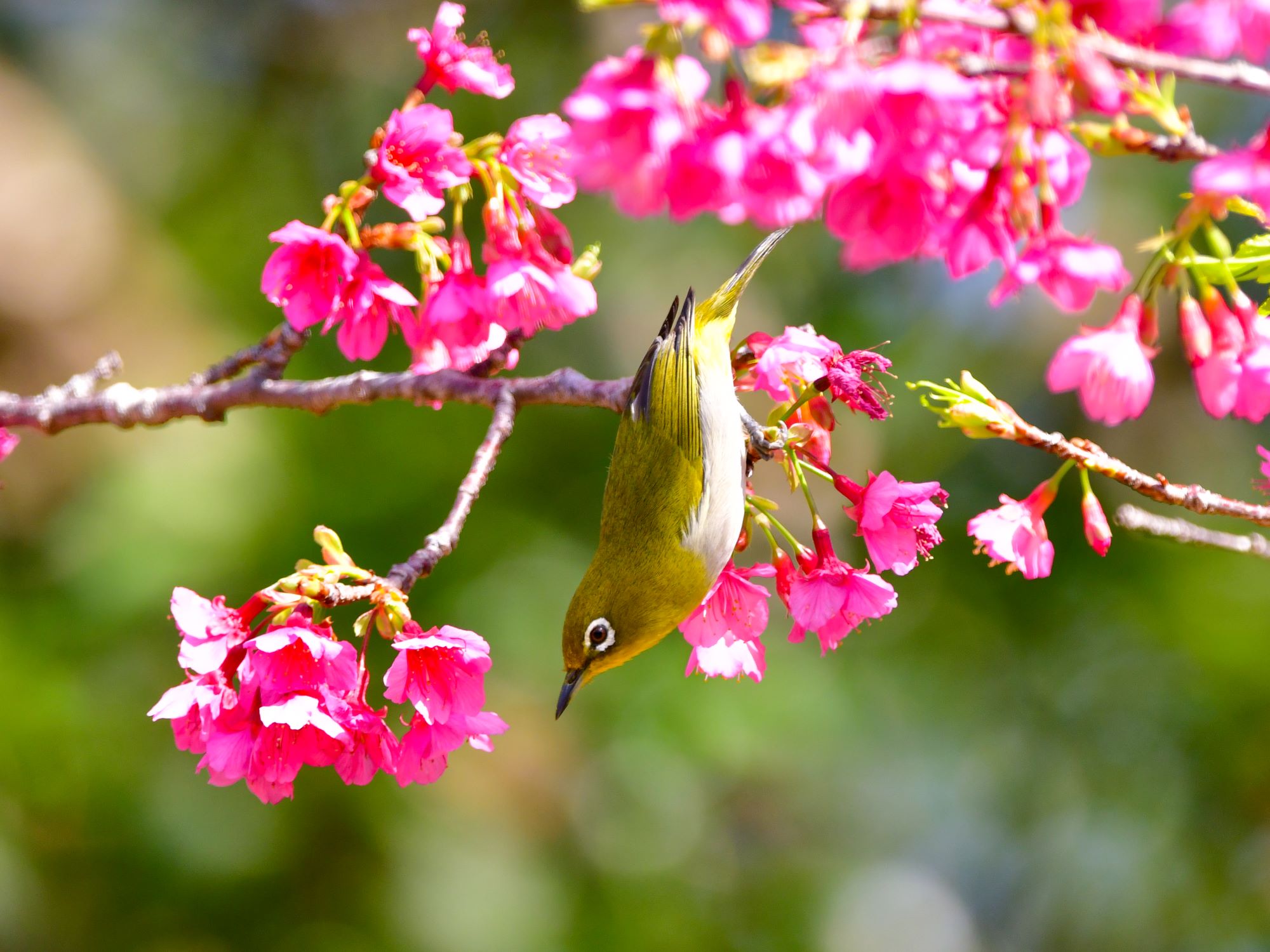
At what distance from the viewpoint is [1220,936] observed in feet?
18.2

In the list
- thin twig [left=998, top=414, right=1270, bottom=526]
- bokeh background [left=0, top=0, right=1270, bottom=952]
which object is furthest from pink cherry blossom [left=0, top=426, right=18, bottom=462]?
bokeh background [left=0, top=0, right=1270, bottom=952]

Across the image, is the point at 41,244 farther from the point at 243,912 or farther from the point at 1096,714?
the point at 1096,714

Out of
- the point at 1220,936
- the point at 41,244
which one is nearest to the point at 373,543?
the point at 41,244

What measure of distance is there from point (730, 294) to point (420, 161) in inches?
44.3

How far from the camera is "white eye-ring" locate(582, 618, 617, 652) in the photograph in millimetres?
2350

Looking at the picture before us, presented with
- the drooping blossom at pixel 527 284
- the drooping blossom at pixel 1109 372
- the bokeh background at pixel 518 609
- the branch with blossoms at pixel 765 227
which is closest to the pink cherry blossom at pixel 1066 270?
the branch with blossoms at pixel 765 227

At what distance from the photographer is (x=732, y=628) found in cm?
212

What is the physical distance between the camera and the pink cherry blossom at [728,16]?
41.4 inches

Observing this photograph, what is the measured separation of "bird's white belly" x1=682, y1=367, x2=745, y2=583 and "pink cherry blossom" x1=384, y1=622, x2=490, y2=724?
2.17 ft

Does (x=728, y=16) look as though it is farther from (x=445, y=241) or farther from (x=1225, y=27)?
(x=445, y=241)

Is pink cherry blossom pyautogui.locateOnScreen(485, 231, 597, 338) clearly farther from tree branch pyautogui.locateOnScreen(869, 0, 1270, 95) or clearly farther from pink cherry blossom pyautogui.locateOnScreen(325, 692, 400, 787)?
tree branch pyautogui.locateOnScreen(869, 0, 1270, 95)

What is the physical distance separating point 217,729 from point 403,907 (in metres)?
4.03

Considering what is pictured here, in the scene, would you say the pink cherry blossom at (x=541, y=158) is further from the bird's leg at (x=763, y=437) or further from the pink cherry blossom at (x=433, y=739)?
the pink cherry blossom at (x=433, y=739)

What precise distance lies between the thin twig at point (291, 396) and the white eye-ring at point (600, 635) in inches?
19.2
